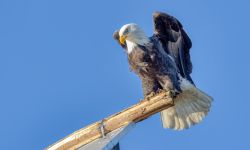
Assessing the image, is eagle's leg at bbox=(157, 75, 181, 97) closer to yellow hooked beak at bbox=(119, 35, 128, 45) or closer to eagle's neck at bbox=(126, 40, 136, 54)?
eagle's neck at bbox=(126, 40, 136, 54)

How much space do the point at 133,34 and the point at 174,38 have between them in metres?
0.65

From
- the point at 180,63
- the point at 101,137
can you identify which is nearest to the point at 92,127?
the point at 101,137

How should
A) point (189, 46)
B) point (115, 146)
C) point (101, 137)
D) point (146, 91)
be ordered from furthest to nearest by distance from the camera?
1. point (189, 46)
2. point (146, 91)
3. point (101, 137)
4. point (115, 146)

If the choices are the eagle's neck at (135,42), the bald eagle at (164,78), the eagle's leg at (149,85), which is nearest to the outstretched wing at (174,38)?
the bald eagle at (164,78)

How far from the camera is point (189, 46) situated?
29.1 feet

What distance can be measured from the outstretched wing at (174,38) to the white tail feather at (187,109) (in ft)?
1.41

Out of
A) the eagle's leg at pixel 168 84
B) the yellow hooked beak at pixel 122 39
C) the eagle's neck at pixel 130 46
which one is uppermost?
the yellow hooked beak at pixel 122 39

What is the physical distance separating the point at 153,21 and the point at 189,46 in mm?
486

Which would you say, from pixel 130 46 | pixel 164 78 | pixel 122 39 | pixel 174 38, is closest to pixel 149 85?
pixel 164 78

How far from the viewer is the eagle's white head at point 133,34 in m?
8.43

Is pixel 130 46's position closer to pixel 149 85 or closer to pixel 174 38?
pixel 149 85

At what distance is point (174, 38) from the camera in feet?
29.2

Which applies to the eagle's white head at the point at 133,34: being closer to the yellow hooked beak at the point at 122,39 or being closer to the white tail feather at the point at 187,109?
the yellow hooked beak at the point at 122,39

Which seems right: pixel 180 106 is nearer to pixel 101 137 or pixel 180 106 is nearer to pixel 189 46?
pixel 189 46
